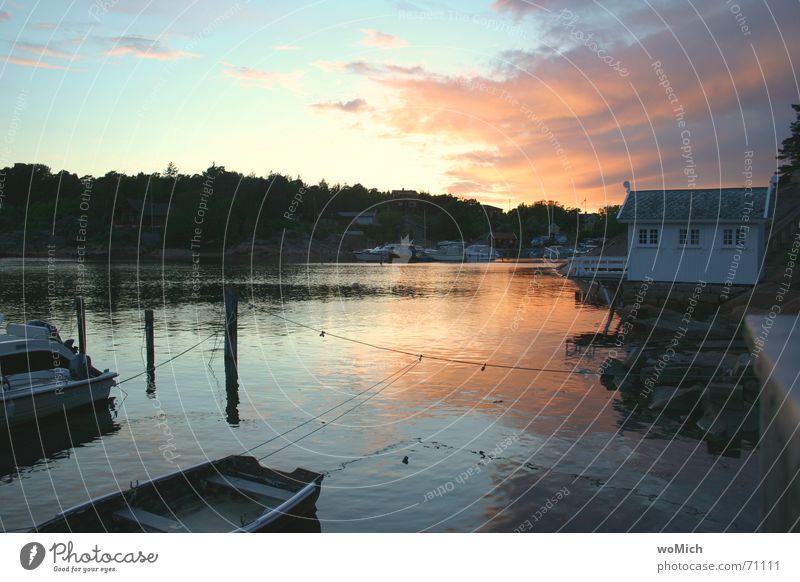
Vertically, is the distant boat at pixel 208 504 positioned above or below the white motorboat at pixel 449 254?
below

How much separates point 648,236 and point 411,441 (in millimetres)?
36966

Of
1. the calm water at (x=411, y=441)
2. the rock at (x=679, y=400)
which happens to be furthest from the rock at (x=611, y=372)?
the rock at (x=679, y=400)

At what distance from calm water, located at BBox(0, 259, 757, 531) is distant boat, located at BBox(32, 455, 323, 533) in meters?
1.79

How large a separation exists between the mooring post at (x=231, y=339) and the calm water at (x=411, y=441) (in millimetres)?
873

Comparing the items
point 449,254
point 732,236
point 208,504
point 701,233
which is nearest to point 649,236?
point 701,233

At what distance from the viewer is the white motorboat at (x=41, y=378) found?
22797mm

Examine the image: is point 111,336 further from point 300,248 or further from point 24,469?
point 300,248

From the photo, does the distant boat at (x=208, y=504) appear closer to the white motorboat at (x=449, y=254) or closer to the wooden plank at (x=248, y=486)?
the wooden plank at (x=248, y=486)

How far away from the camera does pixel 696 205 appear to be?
166 ft

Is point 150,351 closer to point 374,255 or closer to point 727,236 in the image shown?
point 727,236

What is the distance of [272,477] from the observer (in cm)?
1514

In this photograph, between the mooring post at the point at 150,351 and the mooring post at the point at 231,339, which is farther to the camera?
the mooring post at the point at 150,351
